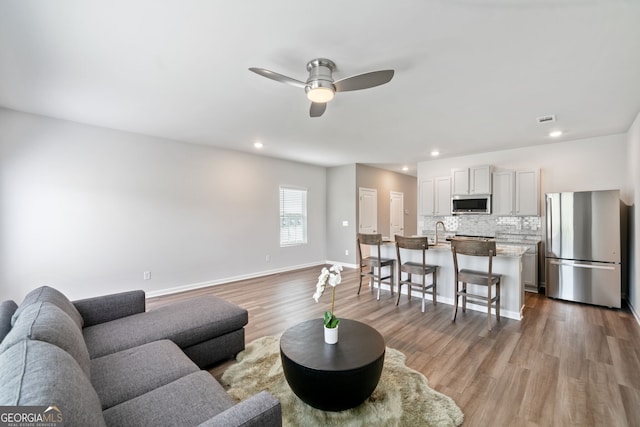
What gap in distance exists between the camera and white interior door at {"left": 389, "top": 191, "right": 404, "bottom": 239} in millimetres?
8305

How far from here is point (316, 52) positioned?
7.45ft

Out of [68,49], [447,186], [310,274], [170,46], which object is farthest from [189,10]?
[447,186]

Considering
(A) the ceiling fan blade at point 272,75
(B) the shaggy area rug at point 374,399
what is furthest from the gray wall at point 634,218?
(A) the ceiling fan blade at point 272,75

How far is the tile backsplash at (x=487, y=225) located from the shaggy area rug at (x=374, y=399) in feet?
14.2

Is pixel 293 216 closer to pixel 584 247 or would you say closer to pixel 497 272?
pixel 497 272

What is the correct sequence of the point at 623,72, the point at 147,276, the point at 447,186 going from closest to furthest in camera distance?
1. the point at 623,72
2. the point at 147,276
3. the point at 447,186

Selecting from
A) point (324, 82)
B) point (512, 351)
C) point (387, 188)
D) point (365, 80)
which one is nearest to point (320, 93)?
point (324, 82)

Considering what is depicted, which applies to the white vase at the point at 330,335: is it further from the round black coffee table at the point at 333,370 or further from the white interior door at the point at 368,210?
the white interior door at the point at 368,210

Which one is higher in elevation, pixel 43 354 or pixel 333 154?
pixel 333 154

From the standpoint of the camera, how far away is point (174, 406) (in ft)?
4.31

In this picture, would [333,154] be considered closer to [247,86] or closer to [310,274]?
[310,274]

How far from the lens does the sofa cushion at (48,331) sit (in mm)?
1279

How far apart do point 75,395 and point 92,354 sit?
3.66 feet

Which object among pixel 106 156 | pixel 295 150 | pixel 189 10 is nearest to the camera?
pixel 189 10
